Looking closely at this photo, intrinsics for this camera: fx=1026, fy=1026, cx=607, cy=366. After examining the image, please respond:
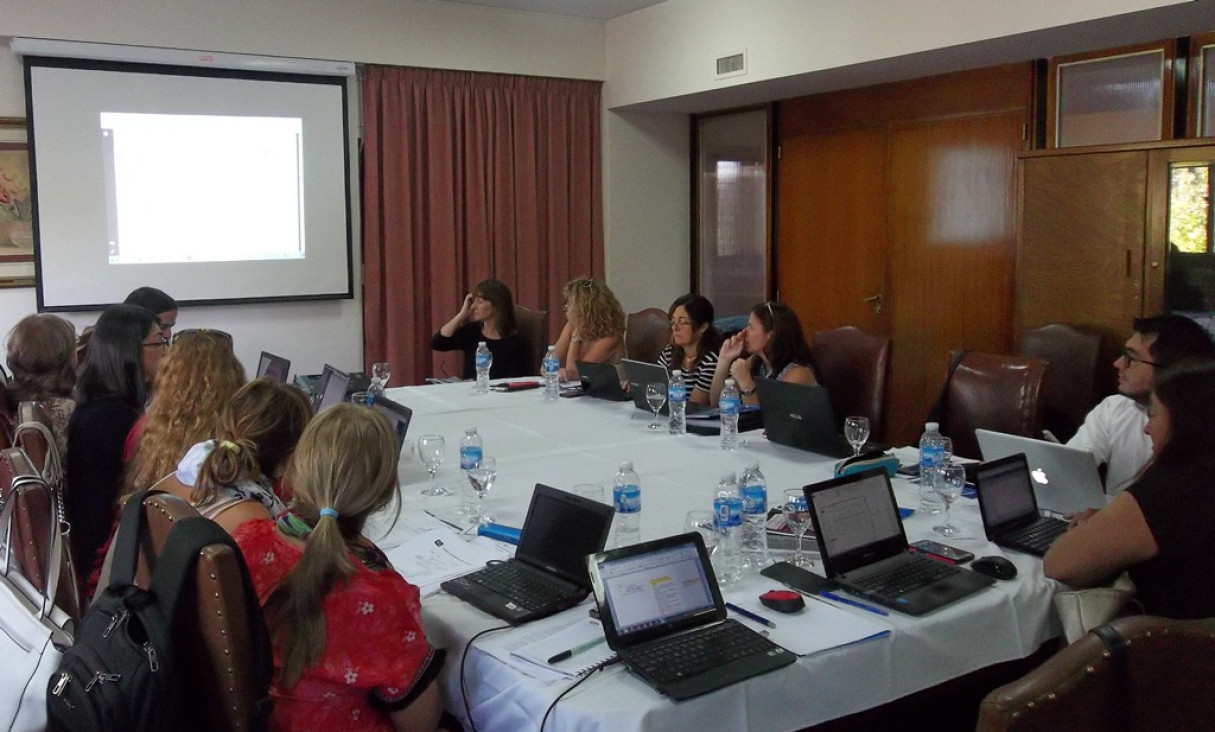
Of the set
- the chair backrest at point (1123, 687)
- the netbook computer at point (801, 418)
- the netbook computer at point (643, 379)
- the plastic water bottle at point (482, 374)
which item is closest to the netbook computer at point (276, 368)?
the plastic water bottle at point (482, 374)

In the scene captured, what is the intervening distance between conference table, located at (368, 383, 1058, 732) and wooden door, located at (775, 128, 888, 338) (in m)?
2.77

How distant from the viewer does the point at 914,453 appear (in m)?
3.21

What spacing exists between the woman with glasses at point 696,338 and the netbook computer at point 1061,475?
1.92 metres

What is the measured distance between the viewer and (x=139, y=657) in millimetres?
1471

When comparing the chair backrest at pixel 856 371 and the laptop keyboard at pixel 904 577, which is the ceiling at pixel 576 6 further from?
the laptop keyboard at pixel 904 577

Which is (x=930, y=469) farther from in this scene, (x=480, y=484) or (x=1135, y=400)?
(x=480, y=484)

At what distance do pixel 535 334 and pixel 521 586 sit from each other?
11.1 feet

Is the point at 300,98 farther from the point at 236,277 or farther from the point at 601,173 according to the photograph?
the point at 601,173

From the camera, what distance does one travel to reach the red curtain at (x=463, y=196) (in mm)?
5957

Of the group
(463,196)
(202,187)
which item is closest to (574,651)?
(202,187)

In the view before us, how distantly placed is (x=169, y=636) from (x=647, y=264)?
5.63 m

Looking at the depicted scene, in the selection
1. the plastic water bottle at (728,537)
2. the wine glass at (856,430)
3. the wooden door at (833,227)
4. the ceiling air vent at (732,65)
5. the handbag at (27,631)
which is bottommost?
the handbag at (27,631)

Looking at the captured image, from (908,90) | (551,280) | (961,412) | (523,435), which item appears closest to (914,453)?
(961,412)

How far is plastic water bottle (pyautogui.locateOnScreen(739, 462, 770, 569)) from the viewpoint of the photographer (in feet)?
7.14
